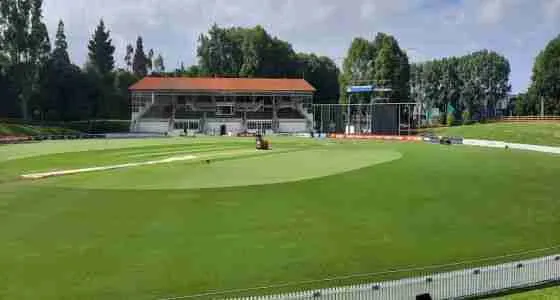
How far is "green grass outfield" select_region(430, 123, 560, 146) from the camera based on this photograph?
87.8 metres

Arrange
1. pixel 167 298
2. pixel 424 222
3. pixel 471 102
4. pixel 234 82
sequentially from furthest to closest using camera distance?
pixel 471 102, pixel 234 82, pixel 424 222, pixel 167 298

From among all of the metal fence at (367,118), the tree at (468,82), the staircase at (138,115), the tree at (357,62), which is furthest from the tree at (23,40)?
the tree at (468,82)

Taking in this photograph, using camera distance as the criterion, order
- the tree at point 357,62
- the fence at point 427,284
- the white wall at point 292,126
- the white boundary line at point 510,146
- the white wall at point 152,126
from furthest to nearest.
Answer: the tree at point 357,62
the white wall at point 292,126
the white wall at point 152,126
the white boundary line at point 510,146
the fence at point 427,284

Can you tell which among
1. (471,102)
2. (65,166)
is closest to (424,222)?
(65,166)

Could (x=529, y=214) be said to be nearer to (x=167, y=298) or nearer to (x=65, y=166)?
(x=167, y=298)

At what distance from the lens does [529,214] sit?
1168 inches

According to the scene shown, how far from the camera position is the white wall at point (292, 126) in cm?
13412

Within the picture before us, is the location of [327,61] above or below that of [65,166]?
above

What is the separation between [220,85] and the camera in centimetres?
13588

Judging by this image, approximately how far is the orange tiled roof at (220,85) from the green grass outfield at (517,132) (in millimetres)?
41039

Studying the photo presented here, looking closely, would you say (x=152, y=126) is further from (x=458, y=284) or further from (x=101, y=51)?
(x=458, y=284)

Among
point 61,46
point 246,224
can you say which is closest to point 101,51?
point 61,46

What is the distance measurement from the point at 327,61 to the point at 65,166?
12602cm

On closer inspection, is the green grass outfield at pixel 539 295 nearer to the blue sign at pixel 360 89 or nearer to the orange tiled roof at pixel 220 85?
the blue sign at pixel 360 89
